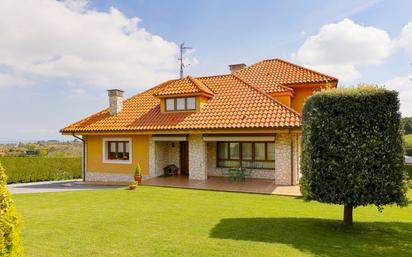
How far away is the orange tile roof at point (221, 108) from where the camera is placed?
1691 cm

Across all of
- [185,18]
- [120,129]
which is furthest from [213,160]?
[185,18]

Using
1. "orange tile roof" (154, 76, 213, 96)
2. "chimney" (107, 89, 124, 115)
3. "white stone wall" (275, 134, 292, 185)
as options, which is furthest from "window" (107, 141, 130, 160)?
"white stone wall" (275, 134, 292, 185)

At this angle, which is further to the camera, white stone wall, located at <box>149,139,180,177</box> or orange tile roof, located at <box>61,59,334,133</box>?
white stone wall, located at <box>149,139,180,177</box>

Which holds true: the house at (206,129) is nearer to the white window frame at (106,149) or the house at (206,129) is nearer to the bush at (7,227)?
the white window frame at (106,149)

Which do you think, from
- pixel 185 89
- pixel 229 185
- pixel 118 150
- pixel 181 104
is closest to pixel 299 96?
pixel 185 89

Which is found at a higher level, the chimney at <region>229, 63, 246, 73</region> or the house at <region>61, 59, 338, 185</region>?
the chimney at <region>229, 63, 246, 73</region>

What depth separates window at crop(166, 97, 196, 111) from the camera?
19.7 meters

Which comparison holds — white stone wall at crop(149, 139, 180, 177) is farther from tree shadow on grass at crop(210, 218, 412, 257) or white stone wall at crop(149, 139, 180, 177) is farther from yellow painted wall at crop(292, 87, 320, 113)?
tree shadow on grass at crop(210, 218, 412, 257)

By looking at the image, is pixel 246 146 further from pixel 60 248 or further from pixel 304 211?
pixel 60 248

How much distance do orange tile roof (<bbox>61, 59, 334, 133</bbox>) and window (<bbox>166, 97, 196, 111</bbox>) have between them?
1.31ft

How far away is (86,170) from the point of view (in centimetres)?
2122

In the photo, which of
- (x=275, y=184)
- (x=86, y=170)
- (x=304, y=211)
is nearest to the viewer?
(x=304, y=211)

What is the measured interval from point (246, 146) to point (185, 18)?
854 centimetres

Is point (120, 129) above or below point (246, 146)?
above
